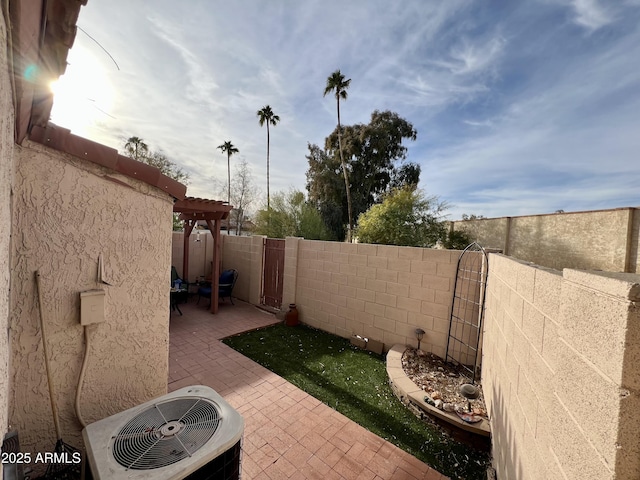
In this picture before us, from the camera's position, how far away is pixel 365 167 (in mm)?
20406

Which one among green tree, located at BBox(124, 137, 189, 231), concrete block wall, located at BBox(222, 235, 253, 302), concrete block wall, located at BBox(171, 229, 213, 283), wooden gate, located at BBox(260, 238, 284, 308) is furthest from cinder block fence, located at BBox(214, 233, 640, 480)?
Answer: green tree, located at BBox(124, 137, 189, 231)

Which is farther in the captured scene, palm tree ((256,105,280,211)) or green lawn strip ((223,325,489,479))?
palm tree ((256,105,280,211))

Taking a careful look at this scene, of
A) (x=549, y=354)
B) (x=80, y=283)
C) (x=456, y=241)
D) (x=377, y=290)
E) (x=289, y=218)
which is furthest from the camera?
(x=289, y=218)

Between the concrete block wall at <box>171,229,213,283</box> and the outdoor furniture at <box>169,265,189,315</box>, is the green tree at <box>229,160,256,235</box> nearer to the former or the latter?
the concrete block wall at <box>171,229,213,283</box>

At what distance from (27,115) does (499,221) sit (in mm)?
12790

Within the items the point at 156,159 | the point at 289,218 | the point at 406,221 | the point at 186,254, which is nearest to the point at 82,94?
the point at 186,254

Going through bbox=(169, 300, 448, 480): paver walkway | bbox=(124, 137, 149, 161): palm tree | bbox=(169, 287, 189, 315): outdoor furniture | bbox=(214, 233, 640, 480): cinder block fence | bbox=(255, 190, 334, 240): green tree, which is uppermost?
bbox=(124, 137, 149, 161): palm tree

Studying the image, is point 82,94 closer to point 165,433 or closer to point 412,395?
point 165,433

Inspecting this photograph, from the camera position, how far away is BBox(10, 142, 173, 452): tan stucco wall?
5.91 feet

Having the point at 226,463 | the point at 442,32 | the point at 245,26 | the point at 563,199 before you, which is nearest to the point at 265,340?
the point at 226,463

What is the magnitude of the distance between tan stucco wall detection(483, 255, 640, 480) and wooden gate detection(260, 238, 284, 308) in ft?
19.5

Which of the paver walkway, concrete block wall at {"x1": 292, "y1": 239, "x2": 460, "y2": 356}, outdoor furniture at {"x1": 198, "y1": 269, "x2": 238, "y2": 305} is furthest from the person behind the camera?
outdoor furniture at {"x1": 198, "y1": 269, "x2": 238, "y2": 305}

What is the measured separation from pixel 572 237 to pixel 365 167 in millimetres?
14051

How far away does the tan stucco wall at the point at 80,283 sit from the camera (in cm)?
180
